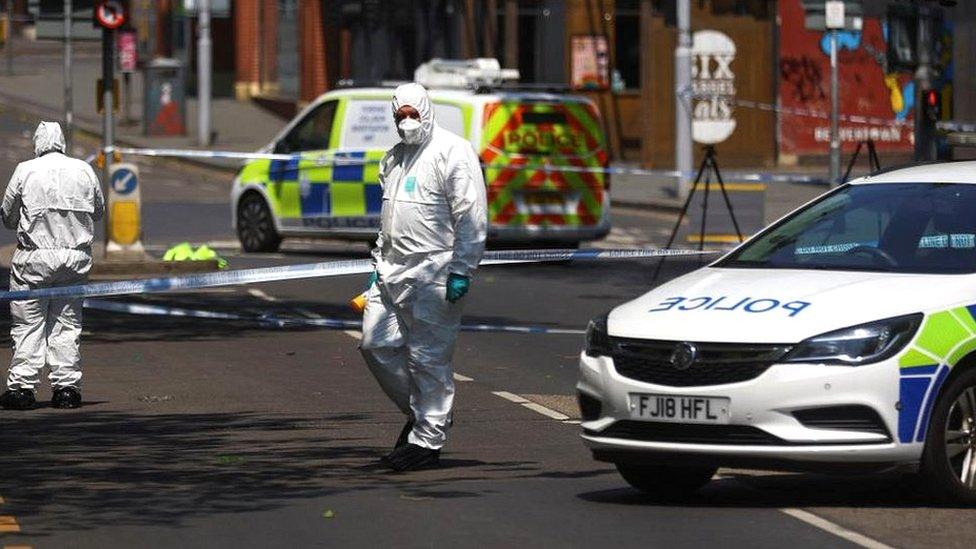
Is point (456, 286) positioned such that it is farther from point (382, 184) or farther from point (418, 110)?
point (418, 110)

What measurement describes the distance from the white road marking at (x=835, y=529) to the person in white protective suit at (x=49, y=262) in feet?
16.5

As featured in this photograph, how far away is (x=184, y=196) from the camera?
119 feet

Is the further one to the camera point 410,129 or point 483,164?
point 483,164

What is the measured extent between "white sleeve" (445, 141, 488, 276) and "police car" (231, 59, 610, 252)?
12646 mm

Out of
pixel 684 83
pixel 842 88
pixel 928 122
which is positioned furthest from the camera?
pixel 842 88

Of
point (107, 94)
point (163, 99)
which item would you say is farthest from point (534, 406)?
point (163, 99)

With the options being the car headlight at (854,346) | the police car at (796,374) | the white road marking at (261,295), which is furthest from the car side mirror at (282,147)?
the car headlight at (854,346)

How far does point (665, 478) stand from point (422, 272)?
1532 millimetres

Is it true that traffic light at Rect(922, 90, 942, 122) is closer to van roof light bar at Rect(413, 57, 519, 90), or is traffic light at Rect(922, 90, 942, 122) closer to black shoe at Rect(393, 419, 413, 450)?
van roof light bar at Rect(413, 57, 519, 90)

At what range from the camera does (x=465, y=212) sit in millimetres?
10586

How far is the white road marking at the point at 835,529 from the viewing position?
8633 mm

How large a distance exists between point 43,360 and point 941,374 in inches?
224

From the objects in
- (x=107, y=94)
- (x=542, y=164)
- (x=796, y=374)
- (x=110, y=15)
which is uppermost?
(x=110, y=15)

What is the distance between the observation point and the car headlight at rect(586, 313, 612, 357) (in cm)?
964
